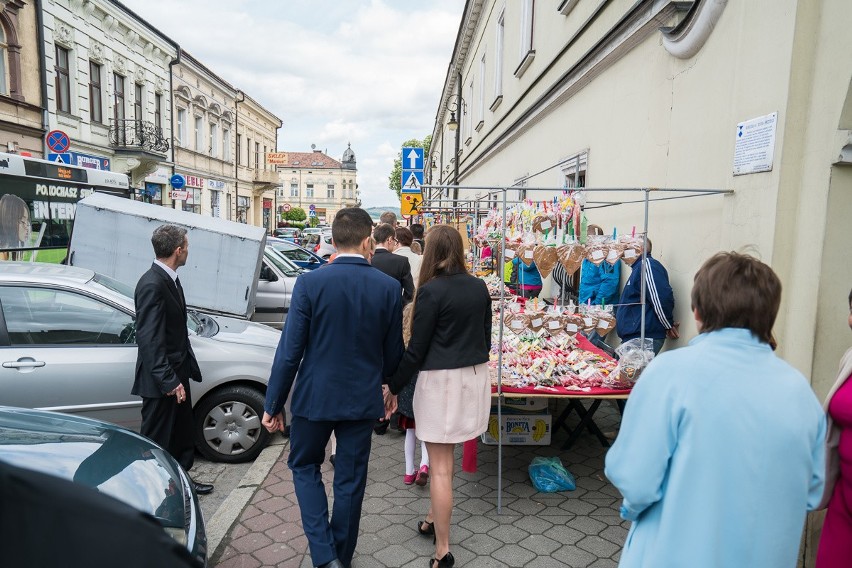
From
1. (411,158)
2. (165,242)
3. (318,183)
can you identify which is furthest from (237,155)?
(318,183)

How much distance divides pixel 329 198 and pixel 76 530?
336 feet

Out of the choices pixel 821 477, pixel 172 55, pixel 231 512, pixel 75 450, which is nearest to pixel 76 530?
pixel 821 477

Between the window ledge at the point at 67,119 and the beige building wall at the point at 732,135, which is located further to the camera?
the window ledge at the point at 67,119

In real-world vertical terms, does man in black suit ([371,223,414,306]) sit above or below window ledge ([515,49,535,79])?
below

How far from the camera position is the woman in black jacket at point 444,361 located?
130 inches

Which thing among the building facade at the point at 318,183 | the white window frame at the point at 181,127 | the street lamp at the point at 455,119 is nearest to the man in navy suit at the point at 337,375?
the street lamp at the point at 455,119

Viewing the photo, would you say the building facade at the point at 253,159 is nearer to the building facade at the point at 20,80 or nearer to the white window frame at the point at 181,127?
the white window frame at the point at 181,127

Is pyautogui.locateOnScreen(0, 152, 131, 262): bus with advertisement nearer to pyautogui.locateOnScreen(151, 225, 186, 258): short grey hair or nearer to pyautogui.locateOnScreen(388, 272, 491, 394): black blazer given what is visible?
pyautogui.locateOnScreen(151, 225, 186, 258): short grey hair

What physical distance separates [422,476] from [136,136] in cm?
2367

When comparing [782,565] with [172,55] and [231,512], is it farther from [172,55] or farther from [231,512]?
[172,55]

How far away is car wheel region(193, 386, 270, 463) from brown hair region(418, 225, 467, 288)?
226 centimetres

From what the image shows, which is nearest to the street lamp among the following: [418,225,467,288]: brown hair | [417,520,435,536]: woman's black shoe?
[418,225,467,288]: brown hair

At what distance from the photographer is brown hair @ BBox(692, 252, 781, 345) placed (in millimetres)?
1729

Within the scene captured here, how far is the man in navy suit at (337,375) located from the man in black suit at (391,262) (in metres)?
2.41
